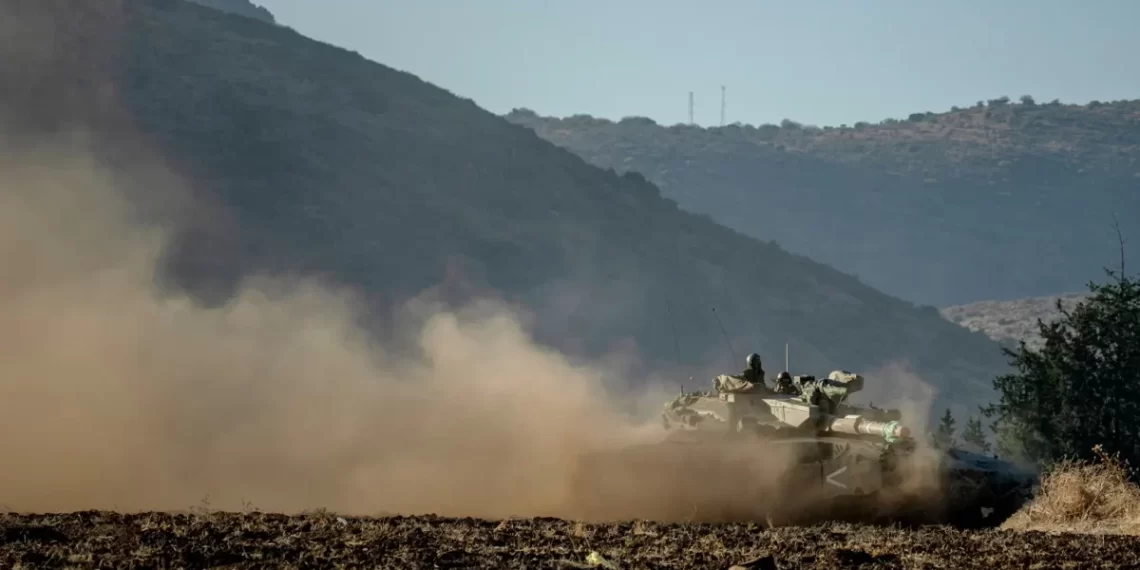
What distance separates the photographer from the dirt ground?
496 inches

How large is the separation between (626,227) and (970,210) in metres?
84.6

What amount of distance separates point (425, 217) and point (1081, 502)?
211 ft

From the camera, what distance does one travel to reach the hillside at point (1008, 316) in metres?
104

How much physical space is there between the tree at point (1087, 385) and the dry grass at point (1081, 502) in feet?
48.7

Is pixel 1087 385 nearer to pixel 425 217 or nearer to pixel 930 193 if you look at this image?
pixel 425 217

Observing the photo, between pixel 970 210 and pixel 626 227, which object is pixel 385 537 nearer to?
pixel 626 227

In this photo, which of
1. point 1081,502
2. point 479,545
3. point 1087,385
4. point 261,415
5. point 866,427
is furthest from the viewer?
point 1087,385

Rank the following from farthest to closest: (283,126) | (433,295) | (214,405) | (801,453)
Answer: (283,126), (433,295), (214,405), (801,453)

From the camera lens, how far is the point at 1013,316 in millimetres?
109438

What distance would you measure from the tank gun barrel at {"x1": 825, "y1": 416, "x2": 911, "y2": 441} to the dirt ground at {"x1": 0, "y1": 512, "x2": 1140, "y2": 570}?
3.55 metres

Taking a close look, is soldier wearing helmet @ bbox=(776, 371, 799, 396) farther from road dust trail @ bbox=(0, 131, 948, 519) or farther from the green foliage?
the green foliage

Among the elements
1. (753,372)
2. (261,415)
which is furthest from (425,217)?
(753,372)

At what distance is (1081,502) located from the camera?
20.0 metres

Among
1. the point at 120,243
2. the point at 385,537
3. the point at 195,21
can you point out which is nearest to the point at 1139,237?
the point at 195,21
